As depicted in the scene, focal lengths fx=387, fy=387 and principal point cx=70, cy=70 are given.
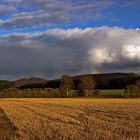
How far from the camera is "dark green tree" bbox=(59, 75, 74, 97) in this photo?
136 m

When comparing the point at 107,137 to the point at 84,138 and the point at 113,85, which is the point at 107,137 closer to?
the point at 84,138

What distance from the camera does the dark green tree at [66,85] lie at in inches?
5355

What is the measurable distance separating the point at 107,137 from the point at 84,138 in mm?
985

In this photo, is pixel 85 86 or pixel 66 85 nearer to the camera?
pixel 85 86

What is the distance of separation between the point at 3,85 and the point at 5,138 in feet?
531

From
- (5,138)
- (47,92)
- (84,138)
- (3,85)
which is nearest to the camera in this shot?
(84,138)

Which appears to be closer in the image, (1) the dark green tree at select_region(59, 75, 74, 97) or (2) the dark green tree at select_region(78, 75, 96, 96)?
(2) the dark green tree at select_region(78, 75, 96, 96)

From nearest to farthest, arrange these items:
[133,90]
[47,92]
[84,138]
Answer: [84,138], [133,90], [47,92]

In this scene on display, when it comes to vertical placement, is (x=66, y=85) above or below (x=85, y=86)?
above

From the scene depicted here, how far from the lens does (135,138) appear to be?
52.4 feet

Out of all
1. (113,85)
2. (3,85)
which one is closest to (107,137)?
(113,85)

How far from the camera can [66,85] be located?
138625 mm

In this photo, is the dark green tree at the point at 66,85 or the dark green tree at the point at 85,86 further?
the dark green tree at the point at 66,85

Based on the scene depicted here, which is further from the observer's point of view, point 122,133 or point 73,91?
point 73,91
